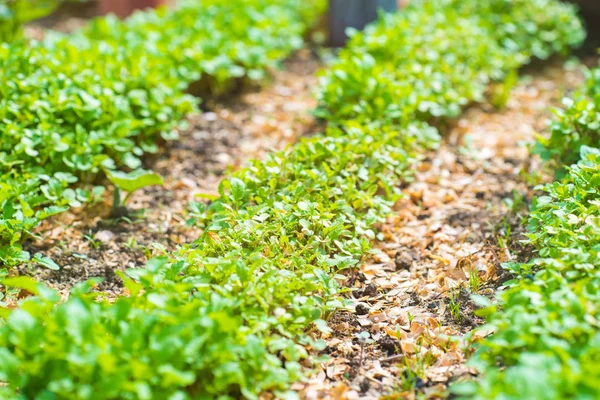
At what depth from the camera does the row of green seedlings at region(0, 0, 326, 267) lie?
2.90 metres

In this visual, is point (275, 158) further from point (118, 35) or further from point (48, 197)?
point (118, 35)

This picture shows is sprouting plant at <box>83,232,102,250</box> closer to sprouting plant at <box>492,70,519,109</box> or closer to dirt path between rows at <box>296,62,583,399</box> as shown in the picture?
dirt path between rows at <box>296,62,583,399</box>

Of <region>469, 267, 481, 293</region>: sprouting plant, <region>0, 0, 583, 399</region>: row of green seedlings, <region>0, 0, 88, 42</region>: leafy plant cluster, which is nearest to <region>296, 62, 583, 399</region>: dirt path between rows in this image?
<region>469, 267, 481, 293</region>: sprouting plant

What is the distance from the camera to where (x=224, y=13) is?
4797 millimetres

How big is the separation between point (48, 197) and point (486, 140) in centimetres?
258

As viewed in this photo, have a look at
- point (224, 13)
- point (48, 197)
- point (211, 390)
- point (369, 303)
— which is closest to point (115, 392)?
point (211, 390)

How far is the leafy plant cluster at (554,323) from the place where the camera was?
1.58 m

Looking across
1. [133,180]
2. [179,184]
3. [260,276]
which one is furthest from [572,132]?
[133,180]

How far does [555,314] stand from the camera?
5.98 feet

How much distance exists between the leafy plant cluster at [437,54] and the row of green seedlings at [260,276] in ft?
0.05

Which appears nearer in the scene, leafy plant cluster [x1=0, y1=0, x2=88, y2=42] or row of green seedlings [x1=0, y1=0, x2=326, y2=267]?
row of green seedlings [x1=0, y1=0, x2=326, y2=267]

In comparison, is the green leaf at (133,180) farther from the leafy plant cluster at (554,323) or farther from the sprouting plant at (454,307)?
the leafy plant cluster at (554,323)

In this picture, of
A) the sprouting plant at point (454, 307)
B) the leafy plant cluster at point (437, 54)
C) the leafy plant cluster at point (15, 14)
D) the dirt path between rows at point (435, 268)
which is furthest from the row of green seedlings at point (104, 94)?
the sprouting plant at point (454, 307)

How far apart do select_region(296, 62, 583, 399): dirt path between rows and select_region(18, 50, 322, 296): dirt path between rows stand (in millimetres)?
782
